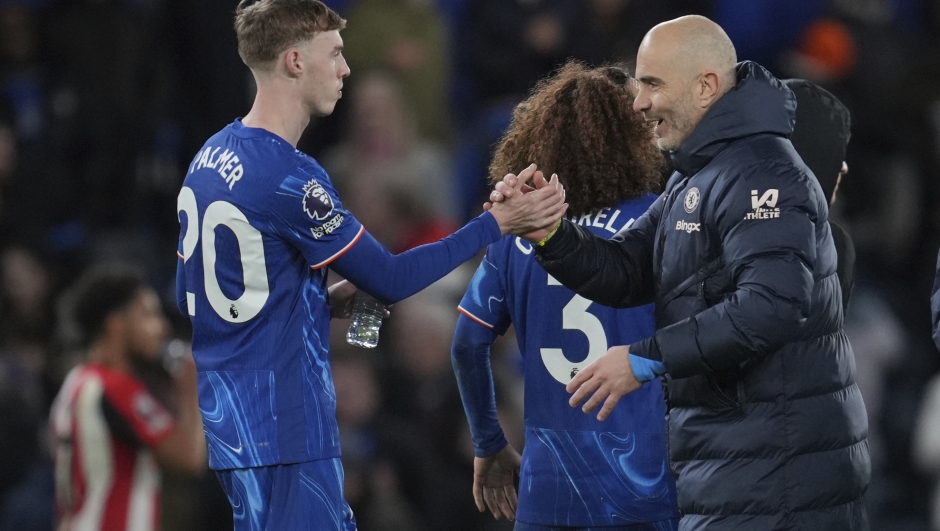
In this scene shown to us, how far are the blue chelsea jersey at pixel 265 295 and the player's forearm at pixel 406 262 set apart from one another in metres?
0.06

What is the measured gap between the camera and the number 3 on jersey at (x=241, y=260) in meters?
3.86

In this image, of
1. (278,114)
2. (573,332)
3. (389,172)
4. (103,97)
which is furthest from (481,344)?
(103,97)

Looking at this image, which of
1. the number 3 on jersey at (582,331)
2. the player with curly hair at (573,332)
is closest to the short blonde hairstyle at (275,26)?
the player with curly hair at (573,332)

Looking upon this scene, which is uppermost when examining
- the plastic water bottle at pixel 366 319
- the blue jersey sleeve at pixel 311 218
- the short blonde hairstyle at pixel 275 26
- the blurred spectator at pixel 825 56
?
the blurred spectator at pixel 825 56

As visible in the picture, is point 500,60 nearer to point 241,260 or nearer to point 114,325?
point 114,325

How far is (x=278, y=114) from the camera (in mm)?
4008

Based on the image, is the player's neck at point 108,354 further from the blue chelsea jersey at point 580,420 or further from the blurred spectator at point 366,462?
the blue chelsea jersey at point 580,420

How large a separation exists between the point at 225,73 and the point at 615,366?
565 cm

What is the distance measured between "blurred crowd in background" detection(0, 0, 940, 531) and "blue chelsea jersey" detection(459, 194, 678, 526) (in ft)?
12.0

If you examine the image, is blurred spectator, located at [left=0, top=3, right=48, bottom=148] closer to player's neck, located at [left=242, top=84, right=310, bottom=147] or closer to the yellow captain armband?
player's neck, located at [left=242, top=84, right=310, bottom=147]

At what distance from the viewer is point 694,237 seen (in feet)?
12.0

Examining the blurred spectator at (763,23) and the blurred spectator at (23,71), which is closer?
the blurred spectator at (23,71)

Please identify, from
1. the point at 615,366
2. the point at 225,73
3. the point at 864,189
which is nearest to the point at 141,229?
the point at 225,73

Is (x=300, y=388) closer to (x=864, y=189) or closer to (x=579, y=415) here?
(x=579, y=415)
